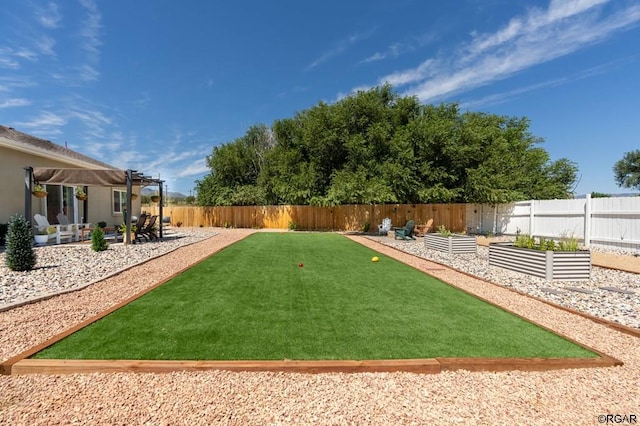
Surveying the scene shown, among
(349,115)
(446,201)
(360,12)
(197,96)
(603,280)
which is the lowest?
(603,280)

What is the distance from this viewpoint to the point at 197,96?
2297 cm

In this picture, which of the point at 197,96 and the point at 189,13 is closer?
the point at 189,13

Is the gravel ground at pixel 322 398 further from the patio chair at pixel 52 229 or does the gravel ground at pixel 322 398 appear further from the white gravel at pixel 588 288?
the patio chair at pixel 52 229

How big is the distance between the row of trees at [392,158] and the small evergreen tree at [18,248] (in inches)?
519

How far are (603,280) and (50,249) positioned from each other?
49.7 ft

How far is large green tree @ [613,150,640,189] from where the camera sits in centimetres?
4381

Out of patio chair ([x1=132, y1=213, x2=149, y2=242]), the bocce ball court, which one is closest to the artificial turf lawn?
the bocce ball court

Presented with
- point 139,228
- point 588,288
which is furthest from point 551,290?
point 139,228

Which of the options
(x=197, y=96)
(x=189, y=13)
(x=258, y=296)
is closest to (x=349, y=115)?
(x=189, y=13)

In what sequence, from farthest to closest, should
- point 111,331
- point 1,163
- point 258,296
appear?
point 1,163, point 258,296, point 111,331

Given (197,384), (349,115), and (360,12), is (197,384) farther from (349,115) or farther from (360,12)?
(349,115)

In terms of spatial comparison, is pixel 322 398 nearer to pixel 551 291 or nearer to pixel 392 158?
pixel 551 291

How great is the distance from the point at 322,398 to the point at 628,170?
206ft

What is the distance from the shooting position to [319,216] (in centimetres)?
2247
